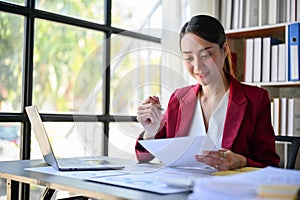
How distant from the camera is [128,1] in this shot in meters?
2.81

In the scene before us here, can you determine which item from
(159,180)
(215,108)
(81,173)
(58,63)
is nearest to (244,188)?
(159,180)

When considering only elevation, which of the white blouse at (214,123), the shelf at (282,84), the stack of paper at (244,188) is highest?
the shelf at (282,84)

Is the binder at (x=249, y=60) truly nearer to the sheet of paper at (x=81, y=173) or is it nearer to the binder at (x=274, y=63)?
the binder at (x=274, y=63)

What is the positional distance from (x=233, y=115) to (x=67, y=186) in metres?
0.77

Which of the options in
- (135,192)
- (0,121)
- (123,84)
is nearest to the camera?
(135,192)

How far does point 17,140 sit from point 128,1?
47.8 inches

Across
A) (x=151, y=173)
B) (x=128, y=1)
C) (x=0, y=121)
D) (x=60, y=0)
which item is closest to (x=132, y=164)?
(x=151, y=173)

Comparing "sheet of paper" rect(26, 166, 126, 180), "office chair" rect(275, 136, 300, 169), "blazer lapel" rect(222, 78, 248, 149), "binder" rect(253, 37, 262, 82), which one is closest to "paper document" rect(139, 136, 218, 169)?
"sheet of paper" rect(26, 166, 126, 180)

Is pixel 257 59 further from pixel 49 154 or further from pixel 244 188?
pixel 244 188

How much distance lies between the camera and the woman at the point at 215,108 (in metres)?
1.49

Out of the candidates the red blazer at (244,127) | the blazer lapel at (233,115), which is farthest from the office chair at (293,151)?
the blazer lapel at (233,115)

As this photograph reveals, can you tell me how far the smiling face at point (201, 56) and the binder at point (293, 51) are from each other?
1.02 m

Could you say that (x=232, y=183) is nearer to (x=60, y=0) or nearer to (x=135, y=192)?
(x=135, y=192)

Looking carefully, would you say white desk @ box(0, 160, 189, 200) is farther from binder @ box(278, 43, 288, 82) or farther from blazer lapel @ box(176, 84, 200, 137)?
binder @ box(278, 43, 288, 82)
